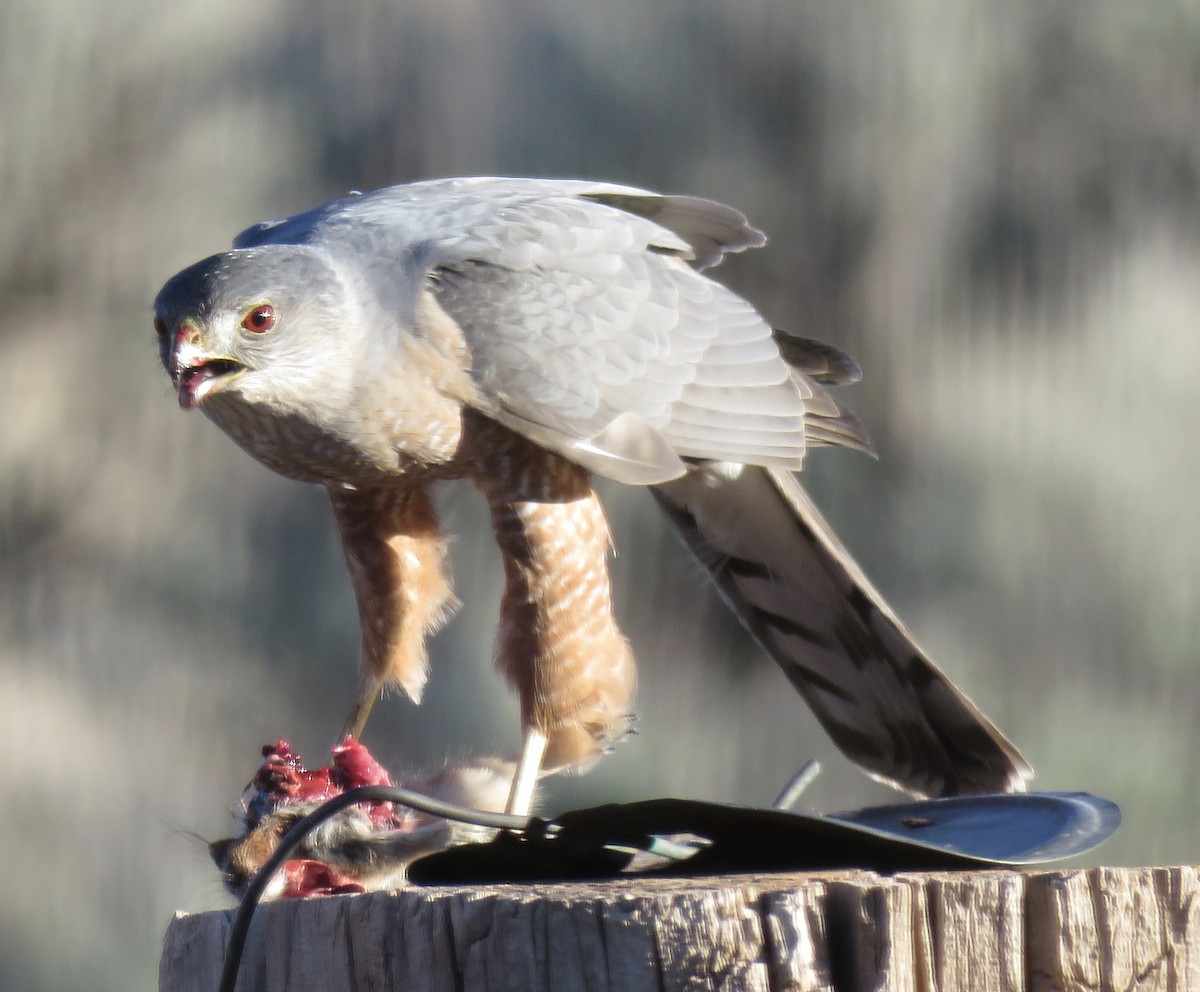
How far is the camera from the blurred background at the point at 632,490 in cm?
485

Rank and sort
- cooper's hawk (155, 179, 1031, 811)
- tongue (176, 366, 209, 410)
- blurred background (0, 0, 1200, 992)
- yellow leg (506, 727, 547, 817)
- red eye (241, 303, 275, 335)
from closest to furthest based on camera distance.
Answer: tongue (176, 366, 209, 410)
red eye (241, 303, 275, 335)
cooper's hawk (155, 179, 1031, 811)
yellow leg (506, 727, 547, 817)
blurred background (0, 0, 1200, 992)

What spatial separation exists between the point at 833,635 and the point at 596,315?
0.90 meters

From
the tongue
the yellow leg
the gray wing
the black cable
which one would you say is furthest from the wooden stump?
the gray wing

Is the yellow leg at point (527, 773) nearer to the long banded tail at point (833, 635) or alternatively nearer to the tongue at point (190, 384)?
the long banded tail at point (833, 635)

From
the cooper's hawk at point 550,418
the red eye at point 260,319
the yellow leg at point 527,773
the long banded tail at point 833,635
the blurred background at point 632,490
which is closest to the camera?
the red eye at point 260,319

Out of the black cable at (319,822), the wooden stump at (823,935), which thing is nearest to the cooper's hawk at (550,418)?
the black cable at (319,822)

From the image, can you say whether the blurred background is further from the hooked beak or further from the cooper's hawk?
the hooked beak

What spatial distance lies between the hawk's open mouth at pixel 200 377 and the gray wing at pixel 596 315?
1.32ft

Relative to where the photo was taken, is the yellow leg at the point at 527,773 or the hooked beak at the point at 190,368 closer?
the hooked beak at the point at 190,368

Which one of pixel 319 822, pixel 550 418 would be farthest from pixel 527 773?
pixel 319 822

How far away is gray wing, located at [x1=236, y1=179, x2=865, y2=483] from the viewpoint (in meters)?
2.67

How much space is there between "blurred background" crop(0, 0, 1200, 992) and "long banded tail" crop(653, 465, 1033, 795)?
1567mm

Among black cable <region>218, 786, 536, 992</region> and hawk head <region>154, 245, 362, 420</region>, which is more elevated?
hawk head <region>154, 245, 362, 420</region>

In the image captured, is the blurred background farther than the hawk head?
Yes
